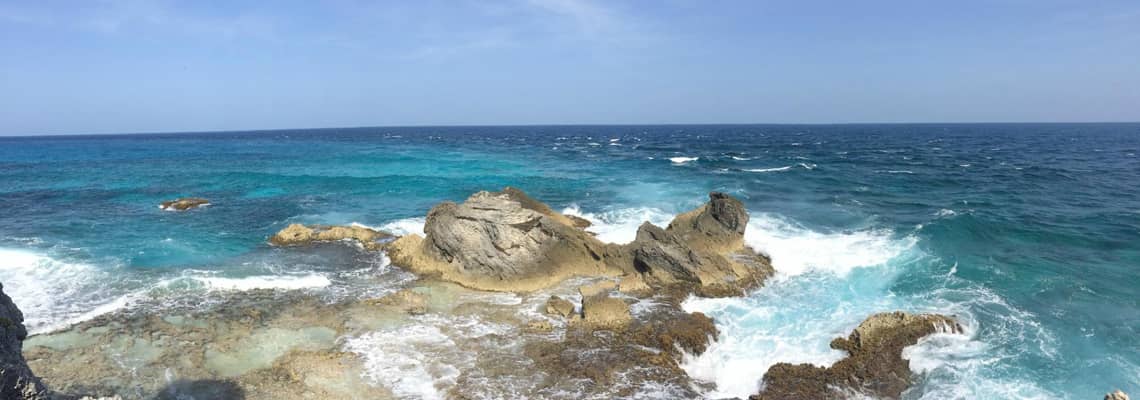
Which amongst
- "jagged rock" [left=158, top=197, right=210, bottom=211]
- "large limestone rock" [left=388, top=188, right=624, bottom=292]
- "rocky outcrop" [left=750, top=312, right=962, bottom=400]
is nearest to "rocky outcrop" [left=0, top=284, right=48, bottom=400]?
"rocky outcrop" [left=750, top=312, right=962, bottom=400]

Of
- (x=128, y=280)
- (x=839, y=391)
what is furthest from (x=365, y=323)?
(x=839, y=391)

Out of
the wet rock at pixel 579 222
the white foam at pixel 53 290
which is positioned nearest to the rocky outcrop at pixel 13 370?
the white foam at pixel 53 290

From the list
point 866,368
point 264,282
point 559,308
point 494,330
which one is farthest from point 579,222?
point 866,368

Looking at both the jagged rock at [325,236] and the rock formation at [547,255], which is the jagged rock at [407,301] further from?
the jagged rock at [325,236]

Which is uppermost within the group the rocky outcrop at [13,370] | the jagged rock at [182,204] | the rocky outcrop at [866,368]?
the rocky outcrop at [13,370]

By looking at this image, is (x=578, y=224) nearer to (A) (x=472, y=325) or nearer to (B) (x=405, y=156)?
(A) (x=472, y=325)

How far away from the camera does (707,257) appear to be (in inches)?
854

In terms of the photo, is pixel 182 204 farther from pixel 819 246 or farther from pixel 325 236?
pixel 819 246

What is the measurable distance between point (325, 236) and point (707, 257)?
18579 millimetres

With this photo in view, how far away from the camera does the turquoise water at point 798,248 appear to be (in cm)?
1616

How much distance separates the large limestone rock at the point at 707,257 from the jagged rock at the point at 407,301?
8.19 meters

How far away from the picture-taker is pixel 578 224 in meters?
30.4

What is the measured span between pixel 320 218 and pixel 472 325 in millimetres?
20341

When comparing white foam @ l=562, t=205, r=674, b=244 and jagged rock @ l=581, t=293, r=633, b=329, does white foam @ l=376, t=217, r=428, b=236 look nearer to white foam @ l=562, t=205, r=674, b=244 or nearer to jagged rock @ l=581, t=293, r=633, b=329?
white foam @ l=562, t=205, r=674, b=244
